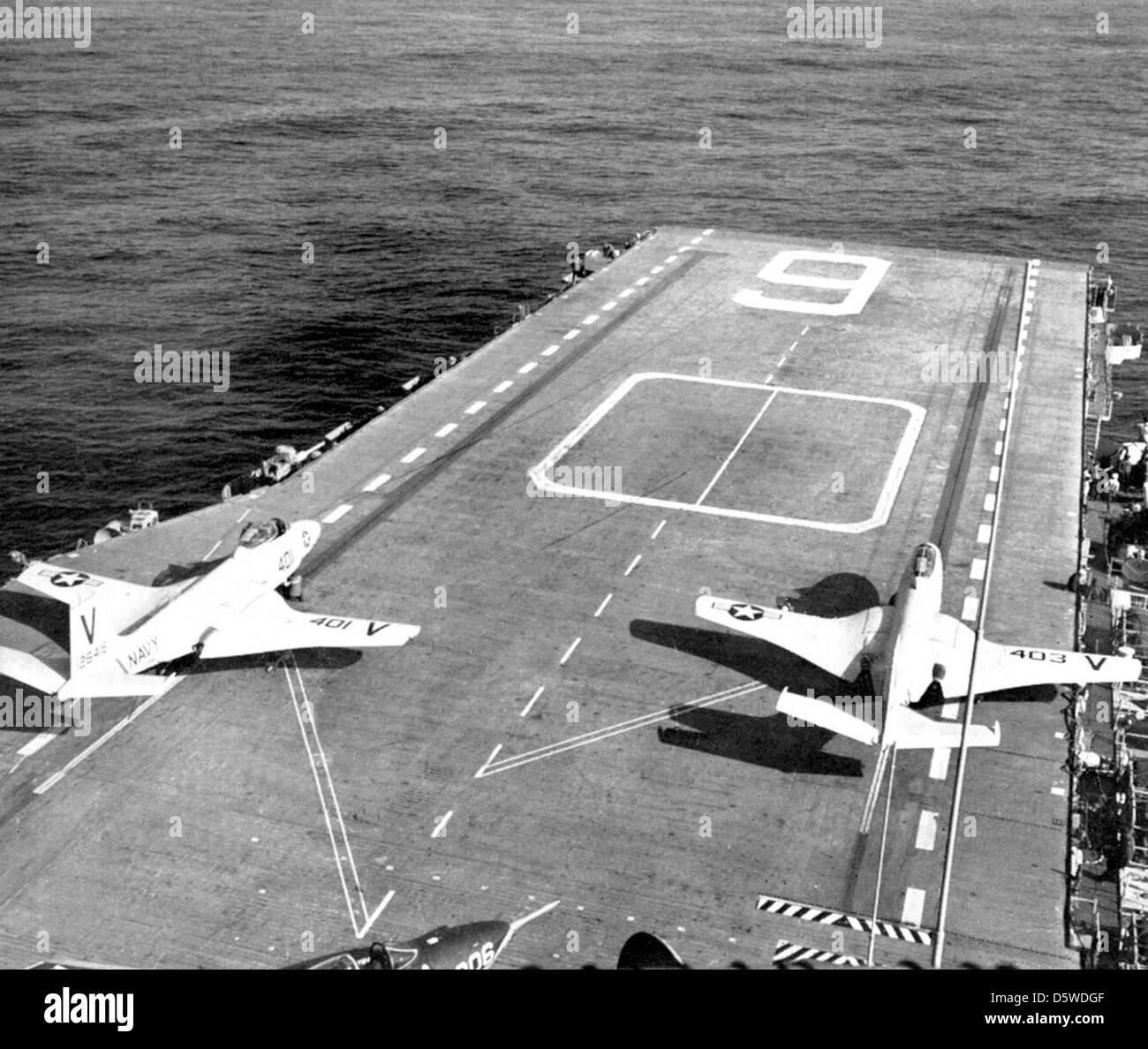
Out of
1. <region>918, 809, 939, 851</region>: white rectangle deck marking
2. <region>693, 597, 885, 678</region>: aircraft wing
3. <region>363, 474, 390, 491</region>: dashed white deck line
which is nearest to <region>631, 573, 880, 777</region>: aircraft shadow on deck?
<region>693, 597, 885, 678</region>: aircraft wing

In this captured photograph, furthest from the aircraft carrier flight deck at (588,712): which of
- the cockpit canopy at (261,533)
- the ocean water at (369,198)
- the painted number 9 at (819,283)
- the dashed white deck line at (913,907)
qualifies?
the ocean water at (369,198)

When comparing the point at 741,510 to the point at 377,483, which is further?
the point at 377,483

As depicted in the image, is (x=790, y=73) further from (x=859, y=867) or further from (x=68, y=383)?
(x=859, y=867)

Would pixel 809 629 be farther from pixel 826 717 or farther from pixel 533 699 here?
pixel 533 699

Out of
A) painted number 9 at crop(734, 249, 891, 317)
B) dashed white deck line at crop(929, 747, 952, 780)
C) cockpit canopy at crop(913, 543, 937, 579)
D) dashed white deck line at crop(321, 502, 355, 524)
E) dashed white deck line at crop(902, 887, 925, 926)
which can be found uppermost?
painted number 9 at crop(734, 249, 891, 317)

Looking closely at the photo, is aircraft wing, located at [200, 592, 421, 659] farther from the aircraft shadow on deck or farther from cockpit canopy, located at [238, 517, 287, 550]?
the aircraft shadow on deck

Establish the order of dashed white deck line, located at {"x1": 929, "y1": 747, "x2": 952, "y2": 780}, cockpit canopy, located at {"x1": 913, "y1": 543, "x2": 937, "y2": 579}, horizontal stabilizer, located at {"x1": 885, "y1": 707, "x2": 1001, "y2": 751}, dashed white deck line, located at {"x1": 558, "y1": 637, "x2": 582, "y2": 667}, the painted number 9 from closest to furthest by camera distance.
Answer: horizontal stabilizer, located at {"x1": 885, "y1": 707, "x2": 1001, "y2": 751}
dashed white deck line, located at {"x1": 929, "y1": 747, "x2": 952, "y2": 780}
cockpit canopy, located at {"x1": 913, "y1": 543, "x2": 937, "y2": 579}
dashed white deck line, located at {"x1": 558, "y1": 637, "x2": 582, "y2": 667}
the painted number 9

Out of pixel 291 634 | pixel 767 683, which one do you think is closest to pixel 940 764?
pixel 767 683
